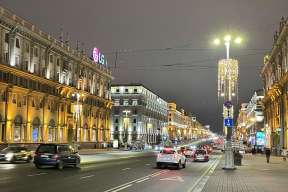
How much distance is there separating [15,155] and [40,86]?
2704cm

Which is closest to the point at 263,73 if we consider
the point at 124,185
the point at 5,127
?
the point at 5,127

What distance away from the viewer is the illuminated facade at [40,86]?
47.8 metres

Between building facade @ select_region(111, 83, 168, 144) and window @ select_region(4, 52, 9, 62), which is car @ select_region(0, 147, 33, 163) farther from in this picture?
building facade @ select_region(111, 83, 168, 144)

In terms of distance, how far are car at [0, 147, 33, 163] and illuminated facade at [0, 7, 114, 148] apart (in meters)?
15.4

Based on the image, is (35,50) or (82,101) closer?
(35,50)

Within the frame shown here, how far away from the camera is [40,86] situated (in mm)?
57000

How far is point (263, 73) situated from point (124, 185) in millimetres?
76665

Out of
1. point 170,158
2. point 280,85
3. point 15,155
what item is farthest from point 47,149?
point 280,85

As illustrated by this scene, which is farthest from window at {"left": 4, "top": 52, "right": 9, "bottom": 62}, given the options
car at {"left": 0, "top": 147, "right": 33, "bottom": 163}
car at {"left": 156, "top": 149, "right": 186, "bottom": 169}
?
car at {"left": 156, "top": 149, "right": 186, "bottom": 169}

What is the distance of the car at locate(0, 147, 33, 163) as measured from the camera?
31066 mm

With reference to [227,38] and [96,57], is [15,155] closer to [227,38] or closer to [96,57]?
[227,38]

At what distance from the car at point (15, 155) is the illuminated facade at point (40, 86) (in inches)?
607

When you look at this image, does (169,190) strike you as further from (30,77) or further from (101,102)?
(101,102)

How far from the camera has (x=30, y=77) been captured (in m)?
53.3
